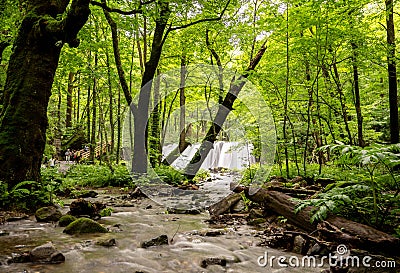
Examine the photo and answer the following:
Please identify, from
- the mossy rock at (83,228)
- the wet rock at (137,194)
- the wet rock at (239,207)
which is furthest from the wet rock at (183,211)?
the mossy rock at (83,228)

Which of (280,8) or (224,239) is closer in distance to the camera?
(224,239)

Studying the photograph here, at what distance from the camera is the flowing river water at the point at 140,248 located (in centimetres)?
322

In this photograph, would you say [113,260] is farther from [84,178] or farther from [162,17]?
[84,178]

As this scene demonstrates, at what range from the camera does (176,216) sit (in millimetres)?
6695

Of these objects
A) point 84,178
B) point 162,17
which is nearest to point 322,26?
point 162,17

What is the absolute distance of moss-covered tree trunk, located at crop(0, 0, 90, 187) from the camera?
554 cm

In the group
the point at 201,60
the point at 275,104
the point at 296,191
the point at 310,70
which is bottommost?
the point at 296,191

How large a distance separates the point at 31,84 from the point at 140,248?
13.9 feet

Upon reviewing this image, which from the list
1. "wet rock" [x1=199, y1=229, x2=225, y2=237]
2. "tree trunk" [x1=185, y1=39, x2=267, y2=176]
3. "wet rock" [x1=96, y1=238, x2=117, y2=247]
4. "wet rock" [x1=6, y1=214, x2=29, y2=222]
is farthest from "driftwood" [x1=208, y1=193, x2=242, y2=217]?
"tree trunk" [x1=185, y1=39, x2=267, y2=176]

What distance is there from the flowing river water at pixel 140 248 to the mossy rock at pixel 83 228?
0.47 ft

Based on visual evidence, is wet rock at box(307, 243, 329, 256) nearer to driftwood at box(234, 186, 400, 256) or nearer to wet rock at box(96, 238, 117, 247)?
driftwood at box(234, 186, 400, 256)

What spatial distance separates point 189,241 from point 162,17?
733cm

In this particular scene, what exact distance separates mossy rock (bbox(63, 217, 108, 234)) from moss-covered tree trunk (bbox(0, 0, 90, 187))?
1931 millimetres

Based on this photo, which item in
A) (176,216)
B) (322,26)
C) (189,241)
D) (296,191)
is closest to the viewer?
(189,241)
